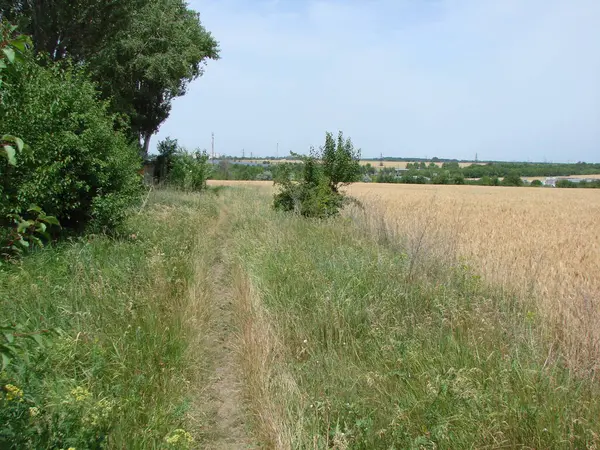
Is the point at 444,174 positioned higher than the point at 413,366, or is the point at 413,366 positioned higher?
the point at 444,174

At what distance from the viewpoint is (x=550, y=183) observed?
64.4 m

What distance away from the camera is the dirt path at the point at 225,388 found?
3219 millimetres

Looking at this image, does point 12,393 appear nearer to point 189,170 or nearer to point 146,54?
point 146,54

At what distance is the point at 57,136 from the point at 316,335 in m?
5.93

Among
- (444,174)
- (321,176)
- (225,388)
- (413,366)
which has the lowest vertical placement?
(225,388)

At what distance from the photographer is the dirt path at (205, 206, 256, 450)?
322cm

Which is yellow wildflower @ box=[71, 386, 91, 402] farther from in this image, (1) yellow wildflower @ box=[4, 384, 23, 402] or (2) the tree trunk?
(2) the tree trunk

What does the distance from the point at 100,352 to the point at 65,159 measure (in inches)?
188

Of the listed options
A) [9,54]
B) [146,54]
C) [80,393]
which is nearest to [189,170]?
[146,54]

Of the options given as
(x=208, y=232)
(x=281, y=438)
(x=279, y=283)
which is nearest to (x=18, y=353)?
(x=281, y=438)

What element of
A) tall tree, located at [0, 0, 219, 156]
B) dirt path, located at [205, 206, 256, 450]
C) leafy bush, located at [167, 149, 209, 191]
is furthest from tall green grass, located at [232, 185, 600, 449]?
leafy bush, located at [167, 149, 209, 191]

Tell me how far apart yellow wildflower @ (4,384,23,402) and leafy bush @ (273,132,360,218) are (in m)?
10.3

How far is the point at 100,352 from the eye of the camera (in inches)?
141

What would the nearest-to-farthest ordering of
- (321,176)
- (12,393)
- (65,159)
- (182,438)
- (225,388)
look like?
1. (12,393)
2. (182,438)
3. (225,388)
4. (65,159)
5. (321,176)
